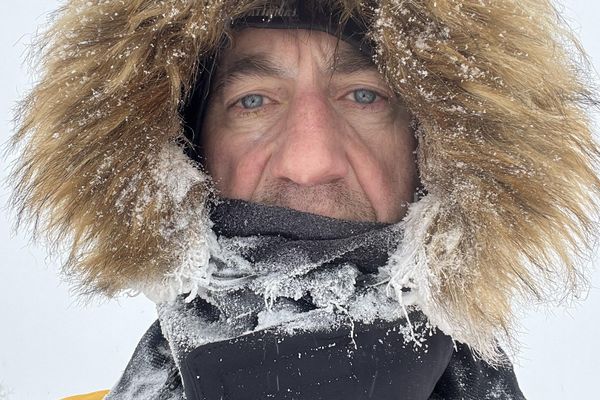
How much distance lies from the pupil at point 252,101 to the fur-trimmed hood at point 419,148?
0.56 feet

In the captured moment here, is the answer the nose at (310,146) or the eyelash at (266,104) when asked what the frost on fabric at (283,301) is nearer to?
the nose at (310,146)

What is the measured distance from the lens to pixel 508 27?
120 cm

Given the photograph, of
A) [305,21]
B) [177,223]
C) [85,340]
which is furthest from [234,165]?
[85,340]

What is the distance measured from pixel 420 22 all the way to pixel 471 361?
758 millimetres

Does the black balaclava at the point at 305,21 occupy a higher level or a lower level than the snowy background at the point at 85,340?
higher

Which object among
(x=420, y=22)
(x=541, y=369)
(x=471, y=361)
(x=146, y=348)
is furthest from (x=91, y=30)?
(x=541, y=369)

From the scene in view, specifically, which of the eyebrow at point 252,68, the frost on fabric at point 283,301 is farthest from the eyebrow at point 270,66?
the frost on fabric at point 283,301

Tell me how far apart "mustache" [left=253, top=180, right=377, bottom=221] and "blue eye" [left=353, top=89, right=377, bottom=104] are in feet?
0.66

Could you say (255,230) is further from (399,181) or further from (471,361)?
(471,361)

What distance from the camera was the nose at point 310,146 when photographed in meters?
1.38

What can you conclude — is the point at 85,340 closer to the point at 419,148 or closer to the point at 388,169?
the point at 388,169

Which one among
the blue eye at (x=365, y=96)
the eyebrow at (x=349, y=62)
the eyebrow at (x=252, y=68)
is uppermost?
the eyebrow at (x=349, y=62)

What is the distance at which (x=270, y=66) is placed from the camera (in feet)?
4.81

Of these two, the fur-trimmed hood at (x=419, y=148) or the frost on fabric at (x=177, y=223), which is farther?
the frost on fabric at (x=177, y=223)
